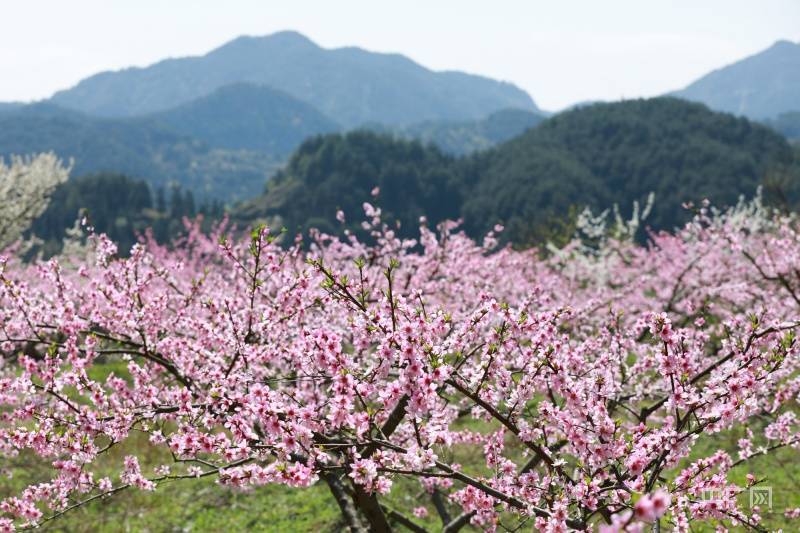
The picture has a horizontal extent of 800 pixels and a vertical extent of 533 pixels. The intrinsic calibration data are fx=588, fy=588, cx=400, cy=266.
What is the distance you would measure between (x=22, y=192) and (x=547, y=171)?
10120cm

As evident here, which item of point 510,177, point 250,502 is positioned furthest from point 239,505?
point 510,177

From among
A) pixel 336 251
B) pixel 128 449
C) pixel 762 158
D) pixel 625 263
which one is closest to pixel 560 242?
pixel 625 263

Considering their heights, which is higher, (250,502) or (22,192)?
(22,192)

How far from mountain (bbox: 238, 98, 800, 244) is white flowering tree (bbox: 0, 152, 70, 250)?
7755 centimetres

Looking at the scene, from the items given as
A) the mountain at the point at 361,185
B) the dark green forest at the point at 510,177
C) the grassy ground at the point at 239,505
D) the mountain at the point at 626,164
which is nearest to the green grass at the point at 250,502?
the grassy ground at the point at 239,505

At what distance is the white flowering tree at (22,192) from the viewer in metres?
23.3

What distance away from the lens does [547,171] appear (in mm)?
115438

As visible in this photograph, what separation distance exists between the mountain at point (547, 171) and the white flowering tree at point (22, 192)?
7755cm

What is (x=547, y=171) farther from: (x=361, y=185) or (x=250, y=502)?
(x=250, y=502)

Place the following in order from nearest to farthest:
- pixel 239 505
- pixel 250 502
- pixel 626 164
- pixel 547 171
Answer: pixel 239 505, pixel 250 502, pixel 547 171, pixel 626 164

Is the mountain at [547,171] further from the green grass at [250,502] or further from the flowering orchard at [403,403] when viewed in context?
the flowering orchard at [403,403]

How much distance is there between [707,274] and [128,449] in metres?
19.1

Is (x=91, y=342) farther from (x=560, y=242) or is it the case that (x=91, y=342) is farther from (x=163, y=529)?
(x=560, y=242)

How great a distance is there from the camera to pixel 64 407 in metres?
5.74
